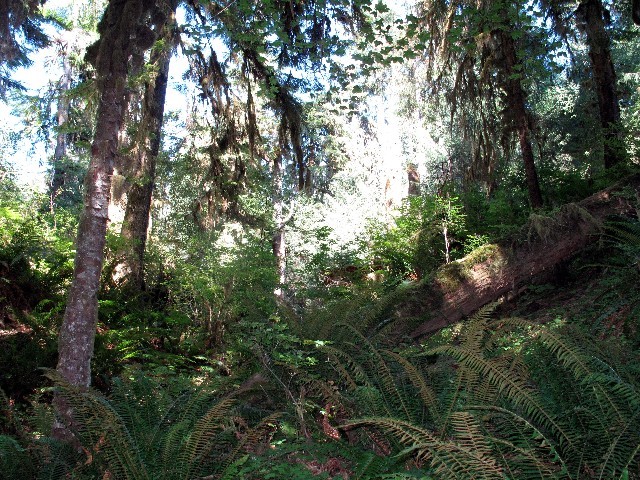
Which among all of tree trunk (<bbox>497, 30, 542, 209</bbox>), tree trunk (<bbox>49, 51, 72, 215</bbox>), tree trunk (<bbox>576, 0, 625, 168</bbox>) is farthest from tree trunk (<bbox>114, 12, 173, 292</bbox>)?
tree trunk (<bbox>49, 51, 72, 215</bbox>)

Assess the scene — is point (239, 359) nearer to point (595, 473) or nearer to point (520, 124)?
point (595, 473)

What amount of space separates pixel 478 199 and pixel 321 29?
461 cm

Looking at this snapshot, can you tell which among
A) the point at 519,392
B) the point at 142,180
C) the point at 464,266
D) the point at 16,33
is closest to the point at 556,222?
the point at 464,266

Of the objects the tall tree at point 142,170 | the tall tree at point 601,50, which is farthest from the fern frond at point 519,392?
the tall tree at point 601,50

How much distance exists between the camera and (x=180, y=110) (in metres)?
17.6

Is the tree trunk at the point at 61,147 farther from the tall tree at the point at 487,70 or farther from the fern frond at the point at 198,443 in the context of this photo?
the fern frond at the point at 198,443

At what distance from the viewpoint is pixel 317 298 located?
7.98 metres

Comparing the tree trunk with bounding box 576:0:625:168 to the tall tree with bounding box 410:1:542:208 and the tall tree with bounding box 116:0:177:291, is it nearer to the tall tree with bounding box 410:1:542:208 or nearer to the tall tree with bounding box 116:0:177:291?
the tall tree with bounding box 410:1:542:208

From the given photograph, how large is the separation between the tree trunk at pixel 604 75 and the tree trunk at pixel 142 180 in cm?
598

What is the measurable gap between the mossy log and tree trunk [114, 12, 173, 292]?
4084 mm

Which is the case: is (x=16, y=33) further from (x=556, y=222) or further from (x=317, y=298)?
(x=556, y=222)

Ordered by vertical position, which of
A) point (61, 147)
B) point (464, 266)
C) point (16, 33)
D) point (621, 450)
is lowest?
point (621, 450)

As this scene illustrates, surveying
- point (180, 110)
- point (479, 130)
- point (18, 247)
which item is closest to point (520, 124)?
point (479, 130)

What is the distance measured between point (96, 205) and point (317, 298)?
425cm
